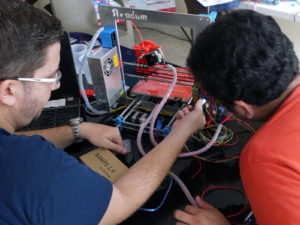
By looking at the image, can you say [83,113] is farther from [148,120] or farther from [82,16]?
[82,16]

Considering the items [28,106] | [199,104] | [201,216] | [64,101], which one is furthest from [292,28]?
[28,106]

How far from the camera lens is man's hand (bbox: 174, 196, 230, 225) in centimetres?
74

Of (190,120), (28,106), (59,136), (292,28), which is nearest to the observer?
(28,106)

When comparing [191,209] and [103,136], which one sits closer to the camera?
[191,209]

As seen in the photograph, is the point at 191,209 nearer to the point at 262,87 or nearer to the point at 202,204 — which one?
the point at 202,204

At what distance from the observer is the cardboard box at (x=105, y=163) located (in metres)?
0.88

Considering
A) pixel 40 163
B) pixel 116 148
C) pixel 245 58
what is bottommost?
pixel 116 148

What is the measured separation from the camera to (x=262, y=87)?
616mm

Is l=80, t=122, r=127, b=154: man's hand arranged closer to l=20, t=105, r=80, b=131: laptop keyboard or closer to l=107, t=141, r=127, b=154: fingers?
l=107, t=141, r=127, b=154: fingers

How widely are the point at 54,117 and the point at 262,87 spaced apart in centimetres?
91

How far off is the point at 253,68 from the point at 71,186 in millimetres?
492

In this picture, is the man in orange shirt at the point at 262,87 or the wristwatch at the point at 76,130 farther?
the wristwatch at the point at 76,130

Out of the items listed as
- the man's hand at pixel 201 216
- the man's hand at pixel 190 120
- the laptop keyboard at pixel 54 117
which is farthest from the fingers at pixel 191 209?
the laptop keyboard at pixel 54 117

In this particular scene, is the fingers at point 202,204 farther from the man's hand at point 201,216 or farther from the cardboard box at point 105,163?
the cardboard box at point 105,163
